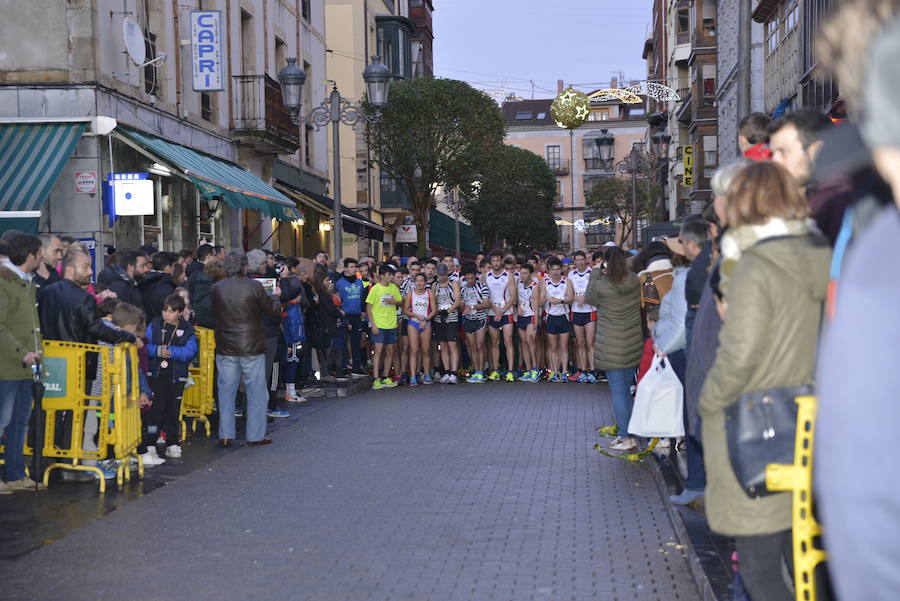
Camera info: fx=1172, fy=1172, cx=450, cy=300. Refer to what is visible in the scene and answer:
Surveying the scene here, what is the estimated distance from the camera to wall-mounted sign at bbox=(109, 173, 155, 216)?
17188mm

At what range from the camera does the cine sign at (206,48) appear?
70.9 feet

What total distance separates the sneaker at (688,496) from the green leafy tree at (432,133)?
35250 millimetres

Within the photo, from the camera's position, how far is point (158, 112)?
67.3ft

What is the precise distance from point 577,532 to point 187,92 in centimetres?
1727

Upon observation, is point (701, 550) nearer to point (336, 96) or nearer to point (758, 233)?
point (758, 233)

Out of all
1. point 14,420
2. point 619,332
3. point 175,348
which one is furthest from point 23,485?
point 619,332

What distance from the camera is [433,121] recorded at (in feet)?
141

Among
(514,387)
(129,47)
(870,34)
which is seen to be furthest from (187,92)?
(870,34)

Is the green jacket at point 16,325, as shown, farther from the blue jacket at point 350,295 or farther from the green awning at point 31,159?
the blue jacket at point 350,295

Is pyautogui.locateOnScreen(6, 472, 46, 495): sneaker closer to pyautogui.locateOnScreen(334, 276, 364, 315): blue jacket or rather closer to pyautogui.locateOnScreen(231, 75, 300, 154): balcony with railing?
pyautogui.locateOnScreen(334, 276, 364, 315): blue jacket

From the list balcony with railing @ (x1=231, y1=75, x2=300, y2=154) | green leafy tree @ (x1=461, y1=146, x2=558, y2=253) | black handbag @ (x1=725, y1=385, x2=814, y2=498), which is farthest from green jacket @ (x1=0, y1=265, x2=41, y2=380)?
green leafy tree @ (x1=461, y1=146, x2=558, y2=253)

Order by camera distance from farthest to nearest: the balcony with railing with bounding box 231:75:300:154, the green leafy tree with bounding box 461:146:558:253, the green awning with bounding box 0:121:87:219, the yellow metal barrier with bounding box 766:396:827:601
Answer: the green leafy tree with bounding box 461:146:558:253 < the balcony with railing with bounding box 231:75:300:154 < the green awning with bounding box 0:121:87:219 < the yellow metal barrier with bounding box 766:396:827:601

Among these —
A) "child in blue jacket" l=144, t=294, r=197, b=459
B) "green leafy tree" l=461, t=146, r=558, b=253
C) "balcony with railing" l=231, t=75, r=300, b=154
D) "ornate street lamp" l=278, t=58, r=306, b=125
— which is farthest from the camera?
"green leafy tree" l=461, t=146, r=558, b=253

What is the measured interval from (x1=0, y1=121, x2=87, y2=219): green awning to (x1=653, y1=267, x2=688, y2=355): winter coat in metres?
10.0
